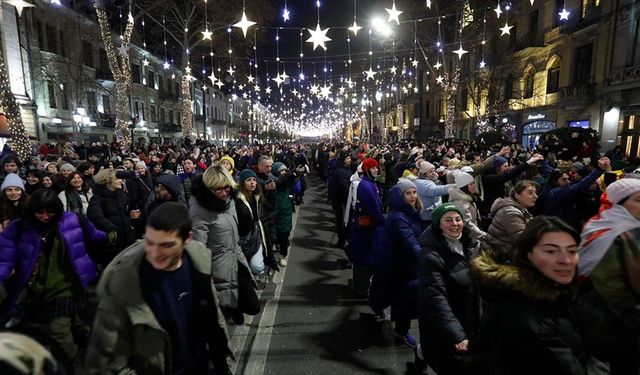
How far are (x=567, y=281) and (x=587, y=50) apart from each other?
24498 millimetres

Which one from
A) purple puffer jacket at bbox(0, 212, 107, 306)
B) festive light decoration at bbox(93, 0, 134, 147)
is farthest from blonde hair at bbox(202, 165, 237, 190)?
festive light decoration at bbox(93, 0, 134, 147)

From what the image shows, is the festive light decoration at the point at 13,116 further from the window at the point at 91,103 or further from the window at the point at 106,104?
the window at the point at 106,104

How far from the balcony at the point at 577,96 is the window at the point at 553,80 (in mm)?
2245

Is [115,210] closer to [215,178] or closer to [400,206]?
[215,178]

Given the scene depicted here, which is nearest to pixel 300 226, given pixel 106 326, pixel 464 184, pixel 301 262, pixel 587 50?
pixel 301 262

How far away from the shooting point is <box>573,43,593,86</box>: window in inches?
812

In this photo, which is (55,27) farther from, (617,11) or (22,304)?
(617,11)

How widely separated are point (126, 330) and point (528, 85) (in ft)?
98.1

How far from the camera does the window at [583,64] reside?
20.6m

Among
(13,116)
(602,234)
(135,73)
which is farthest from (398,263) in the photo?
(135,73)

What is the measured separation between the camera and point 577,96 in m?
20.1

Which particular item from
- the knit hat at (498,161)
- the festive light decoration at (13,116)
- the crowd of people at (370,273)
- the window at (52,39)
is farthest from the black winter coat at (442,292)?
the window at (52,39)

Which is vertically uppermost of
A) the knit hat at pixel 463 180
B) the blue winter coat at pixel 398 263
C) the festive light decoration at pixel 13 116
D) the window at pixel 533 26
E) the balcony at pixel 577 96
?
the window at pixel 533 26

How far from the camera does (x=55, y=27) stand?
872 inches
